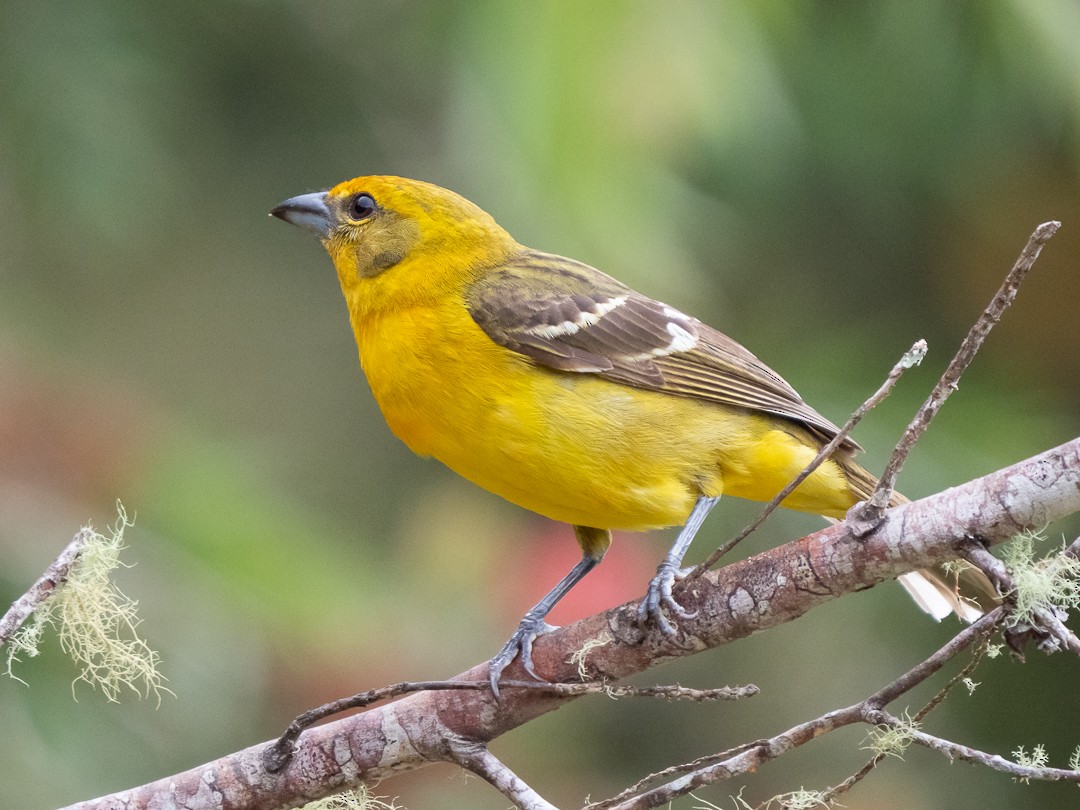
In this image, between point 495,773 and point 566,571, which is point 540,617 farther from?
point 566,571

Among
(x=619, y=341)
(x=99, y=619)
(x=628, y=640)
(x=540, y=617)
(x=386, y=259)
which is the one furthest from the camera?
(x=386, y=259)

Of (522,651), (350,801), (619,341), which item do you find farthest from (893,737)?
(619,341)

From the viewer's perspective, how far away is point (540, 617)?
3738 mm

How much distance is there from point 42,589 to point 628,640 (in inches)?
46.7

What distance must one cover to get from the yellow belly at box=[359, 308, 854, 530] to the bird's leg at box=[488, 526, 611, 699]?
0.88ft

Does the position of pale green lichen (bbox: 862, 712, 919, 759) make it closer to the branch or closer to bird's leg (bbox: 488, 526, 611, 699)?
the branch

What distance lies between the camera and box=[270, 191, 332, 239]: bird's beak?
4.42 metres

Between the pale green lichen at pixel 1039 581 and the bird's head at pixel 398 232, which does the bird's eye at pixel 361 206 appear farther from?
the pale green lichen at pixel 1039 581

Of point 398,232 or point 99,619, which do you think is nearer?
point 99,619

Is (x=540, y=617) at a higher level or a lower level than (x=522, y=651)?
higher

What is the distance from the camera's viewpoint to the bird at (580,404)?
3.55 meters

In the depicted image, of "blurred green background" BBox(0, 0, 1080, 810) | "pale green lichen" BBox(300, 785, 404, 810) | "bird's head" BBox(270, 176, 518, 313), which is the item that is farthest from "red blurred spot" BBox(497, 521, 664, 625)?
"pale green lichen" BBox(300, 785, 404, 810)

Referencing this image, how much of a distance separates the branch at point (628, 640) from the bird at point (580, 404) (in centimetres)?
20

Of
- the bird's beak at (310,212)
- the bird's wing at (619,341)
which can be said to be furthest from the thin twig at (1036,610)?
the bird's beak at (310,212)
